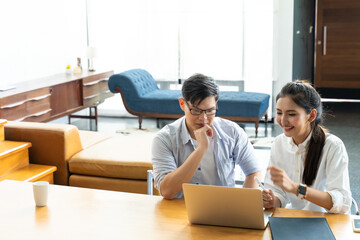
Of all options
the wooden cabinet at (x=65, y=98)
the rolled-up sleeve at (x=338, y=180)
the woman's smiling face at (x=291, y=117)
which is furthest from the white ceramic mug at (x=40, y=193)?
the wooden cabinet at (x=65, y=98)

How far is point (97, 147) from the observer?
473 centimetres

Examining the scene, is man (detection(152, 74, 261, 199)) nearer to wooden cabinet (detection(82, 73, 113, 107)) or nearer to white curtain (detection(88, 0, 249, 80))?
wooden cabinet (detection(82, 73, 113, 107))

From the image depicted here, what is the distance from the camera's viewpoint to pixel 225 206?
7.14 ft

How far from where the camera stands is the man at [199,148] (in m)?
2.55

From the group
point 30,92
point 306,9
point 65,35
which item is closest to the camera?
point 30,92

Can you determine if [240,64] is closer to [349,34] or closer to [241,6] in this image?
[241,6]

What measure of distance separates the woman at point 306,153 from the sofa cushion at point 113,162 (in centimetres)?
177

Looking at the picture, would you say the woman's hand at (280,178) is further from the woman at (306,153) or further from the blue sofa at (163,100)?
the blue sofa at (163,100)

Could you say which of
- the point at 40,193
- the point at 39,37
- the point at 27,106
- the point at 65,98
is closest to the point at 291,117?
the point at 40,193

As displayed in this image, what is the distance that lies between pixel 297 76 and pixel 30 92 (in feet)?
14.4

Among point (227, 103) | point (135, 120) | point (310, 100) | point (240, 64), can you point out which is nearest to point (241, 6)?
point (240, 64)

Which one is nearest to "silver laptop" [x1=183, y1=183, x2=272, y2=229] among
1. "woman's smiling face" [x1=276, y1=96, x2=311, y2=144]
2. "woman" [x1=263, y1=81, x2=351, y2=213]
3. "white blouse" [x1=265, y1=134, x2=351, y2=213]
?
"woman" [x1=263, y1=81, x2=351, y2=213]

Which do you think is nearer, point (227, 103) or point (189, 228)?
point (189, 228)

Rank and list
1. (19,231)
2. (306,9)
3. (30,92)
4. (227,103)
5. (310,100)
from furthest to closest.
→ (306,9), (227,103), (30,92), (310,100), (19,231)
